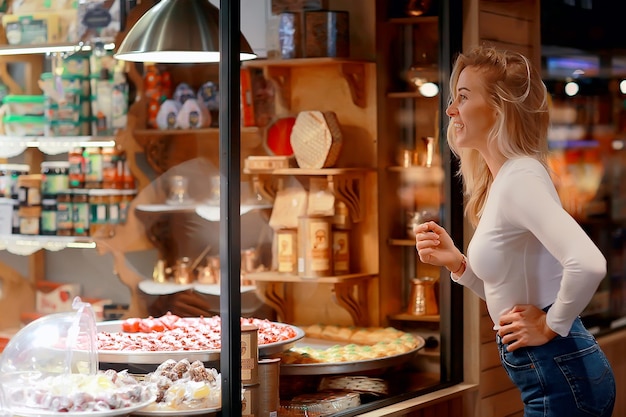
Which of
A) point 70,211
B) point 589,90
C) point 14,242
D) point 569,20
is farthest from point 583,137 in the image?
→ point 14,242

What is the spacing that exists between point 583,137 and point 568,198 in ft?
1.16

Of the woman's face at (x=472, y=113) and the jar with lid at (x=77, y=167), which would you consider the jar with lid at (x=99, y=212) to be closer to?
the jar with lid at (x=77, y=167)

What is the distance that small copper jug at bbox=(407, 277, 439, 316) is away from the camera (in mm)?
4551

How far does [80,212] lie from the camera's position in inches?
217

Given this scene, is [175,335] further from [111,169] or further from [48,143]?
[48,143]

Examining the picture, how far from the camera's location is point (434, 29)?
447 centimetres

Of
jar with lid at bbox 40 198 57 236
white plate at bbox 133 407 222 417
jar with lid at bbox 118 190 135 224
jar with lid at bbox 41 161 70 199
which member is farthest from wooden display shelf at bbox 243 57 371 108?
white plate at bbox 133 407 222 417

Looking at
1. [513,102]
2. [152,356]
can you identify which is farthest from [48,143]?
[513,102]

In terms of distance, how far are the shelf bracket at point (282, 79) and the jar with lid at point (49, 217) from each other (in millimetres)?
1632

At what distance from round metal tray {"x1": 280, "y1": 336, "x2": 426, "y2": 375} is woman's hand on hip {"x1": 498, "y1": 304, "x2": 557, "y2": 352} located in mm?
1352

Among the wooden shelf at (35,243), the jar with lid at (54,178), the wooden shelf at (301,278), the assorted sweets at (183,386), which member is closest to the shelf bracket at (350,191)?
the wooden shelf at (301,278)

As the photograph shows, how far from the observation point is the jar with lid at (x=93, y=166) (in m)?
5.47

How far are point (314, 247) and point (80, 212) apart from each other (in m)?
1.59

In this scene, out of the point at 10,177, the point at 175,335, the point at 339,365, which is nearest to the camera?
the point at 175,335
